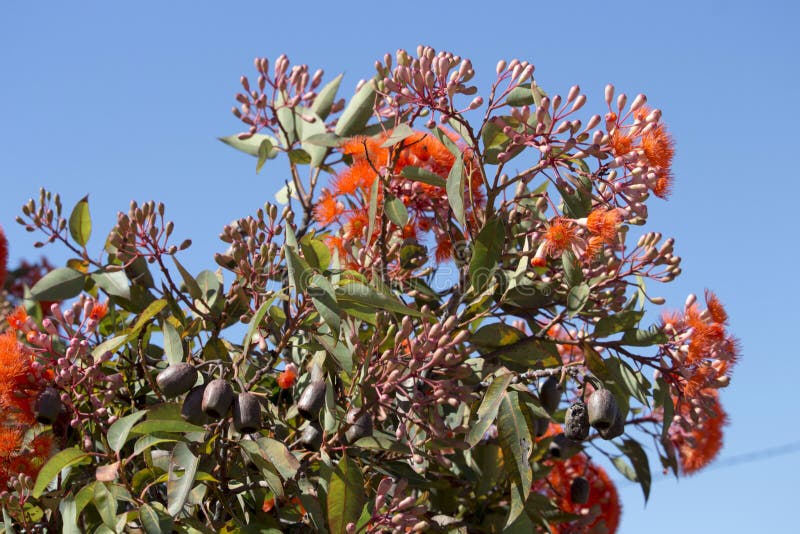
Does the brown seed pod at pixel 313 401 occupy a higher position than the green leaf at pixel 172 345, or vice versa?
the green leaf at pixel 172 345

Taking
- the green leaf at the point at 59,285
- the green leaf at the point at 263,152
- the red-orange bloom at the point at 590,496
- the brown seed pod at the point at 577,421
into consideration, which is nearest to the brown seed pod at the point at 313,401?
the brown seed pod at the point at 577,421

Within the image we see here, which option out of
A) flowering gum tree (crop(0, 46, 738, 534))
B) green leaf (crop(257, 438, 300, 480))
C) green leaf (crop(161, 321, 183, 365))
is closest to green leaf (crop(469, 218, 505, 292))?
flowering gum tree (crop(0, 46, 738, 534))

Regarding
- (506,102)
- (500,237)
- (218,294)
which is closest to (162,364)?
(218,294)

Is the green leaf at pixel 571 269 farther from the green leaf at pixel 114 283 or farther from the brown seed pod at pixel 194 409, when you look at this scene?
the green leaf at pixel 114 283

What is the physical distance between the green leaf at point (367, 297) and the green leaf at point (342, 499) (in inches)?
13.6

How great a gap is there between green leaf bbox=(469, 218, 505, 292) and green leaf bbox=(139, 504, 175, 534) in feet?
2.95

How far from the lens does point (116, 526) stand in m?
2.03

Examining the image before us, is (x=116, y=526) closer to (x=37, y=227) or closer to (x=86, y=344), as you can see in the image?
(x=86, y=344)

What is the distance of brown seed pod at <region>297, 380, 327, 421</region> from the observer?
6.67 ft

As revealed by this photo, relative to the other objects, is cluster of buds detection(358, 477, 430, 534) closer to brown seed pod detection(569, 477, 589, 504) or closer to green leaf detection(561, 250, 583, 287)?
green leaf detection(561, 250, 583, 287)

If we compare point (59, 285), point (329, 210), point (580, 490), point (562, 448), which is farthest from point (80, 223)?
point (580, 490)

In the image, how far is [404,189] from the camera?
2.59 m

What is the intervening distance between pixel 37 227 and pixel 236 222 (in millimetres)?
572

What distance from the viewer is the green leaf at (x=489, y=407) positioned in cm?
204
